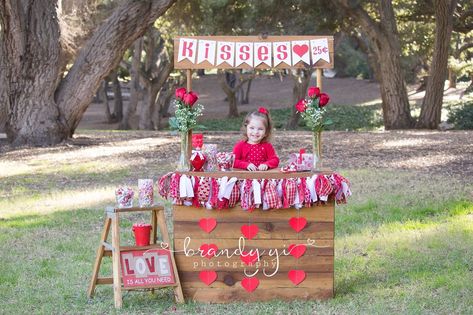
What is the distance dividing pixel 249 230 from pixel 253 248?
0.45 ft

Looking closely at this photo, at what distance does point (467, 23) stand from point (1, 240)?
1962 cm

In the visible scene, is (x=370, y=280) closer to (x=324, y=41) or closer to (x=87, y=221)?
(x=324, y=41)

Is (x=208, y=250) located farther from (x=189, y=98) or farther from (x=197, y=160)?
(x=189, y=98)

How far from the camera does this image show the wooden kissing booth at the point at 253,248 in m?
5.91

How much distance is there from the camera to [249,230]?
591 cm

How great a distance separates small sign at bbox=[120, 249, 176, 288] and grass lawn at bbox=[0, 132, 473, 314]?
0.17 metres

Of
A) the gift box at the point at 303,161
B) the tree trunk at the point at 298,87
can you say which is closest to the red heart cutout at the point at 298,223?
the gift box at the point at 303,161

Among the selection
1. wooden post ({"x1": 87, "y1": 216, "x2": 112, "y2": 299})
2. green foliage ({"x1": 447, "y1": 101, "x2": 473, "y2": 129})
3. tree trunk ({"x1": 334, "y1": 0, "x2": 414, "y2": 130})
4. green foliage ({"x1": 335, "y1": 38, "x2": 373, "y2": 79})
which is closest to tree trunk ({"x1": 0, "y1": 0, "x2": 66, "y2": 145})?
tree trunk ({"x1": 334, "y1": 0, "x2": 414, "y2": 130})

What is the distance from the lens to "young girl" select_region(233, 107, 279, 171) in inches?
245

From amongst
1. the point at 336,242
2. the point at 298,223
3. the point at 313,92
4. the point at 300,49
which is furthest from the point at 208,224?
the point at 336,242

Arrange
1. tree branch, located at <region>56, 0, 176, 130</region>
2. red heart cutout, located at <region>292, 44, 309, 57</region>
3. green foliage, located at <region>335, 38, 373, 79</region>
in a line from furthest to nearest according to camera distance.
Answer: green foliage, located at <region>335, 38, 373, 79</region> → tree branch, located at <region>56, 0, 176, 130</region> → red heart cutout, located at <region>292, 44, 309, 57</region>

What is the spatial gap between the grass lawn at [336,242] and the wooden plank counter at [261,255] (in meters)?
0.12

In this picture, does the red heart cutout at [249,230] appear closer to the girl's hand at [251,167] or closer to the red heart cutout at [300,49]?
the girl's hand at [251,167]

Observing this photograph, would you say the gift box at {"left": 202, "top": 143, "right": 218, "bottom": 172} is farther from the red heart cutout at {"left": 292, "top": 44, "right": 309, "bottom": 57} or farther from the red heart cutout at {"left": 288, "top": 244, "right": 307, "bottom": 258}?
the red heart cutout at {"left": 292, "top": 44, "right": 309, "bottom": 57}
